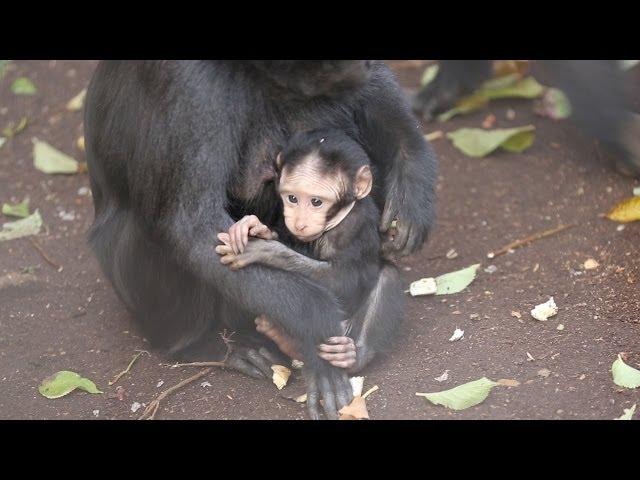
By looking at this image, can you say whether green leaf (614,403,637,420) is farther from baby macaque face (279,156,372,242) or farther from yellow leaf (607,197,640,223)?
yellow leaf (607,197,640,223)

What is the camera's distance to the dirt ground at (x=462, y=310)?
193 inches

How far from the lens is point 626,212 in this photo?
6113 millimetres

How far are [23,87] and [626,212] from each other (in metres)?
4.95

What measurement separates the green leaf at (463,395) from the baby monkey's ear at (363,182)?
102cm

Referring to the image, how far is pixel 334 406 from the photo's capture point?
4867 mm

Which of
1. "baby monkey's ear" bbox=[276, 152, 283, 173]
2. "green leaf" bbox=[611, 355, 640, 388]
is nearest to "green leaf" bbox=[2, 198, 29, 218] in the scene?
"baby monkey's ear" bbox=[276, 152, 283, 173]

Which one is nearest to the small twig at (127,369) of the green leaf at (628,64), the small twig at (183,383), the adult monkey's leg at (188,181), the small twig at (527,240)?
the small twig at (183,383)

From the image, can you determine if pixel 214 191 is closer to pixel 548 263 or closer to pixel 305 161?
pixel 305 161

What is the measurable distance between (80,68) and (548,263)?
4478mm

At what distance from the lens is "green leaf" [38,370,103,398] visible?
518 cm

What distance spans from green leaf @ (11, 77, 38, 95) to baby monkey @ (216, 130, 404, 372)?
156 inches

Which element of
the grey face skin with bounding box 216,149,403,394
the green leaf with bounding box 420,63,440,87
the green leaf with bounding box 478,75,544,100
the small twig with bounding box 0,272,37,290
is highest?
the grey face skin with bounding box 216,149,403,394

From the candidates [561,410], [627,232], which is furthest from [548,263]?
[561,410]

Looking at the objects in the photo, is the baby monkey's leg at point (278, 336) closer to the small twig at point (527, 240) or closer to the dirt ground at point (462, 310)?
the dirt ground at point (462, 310)
